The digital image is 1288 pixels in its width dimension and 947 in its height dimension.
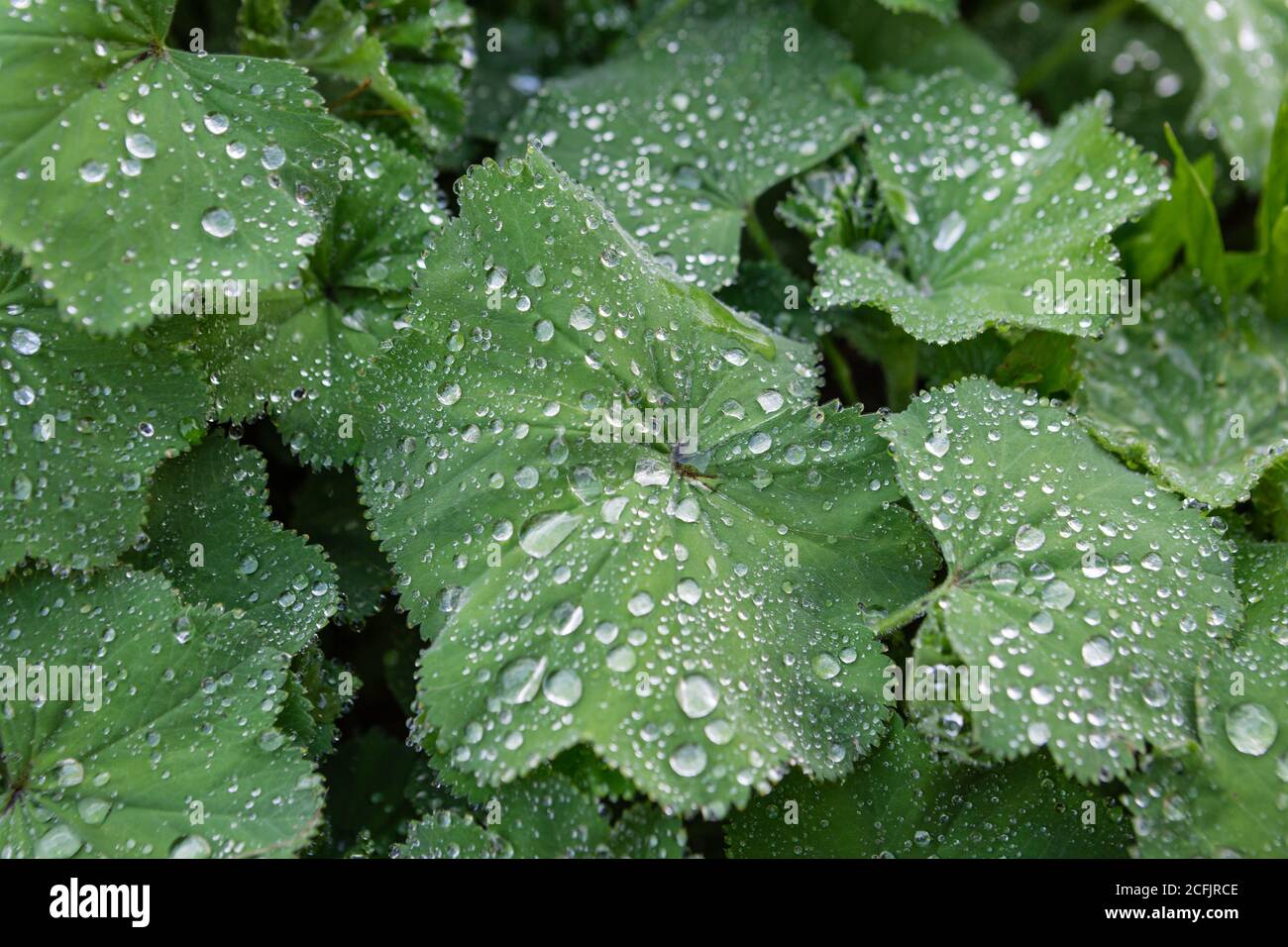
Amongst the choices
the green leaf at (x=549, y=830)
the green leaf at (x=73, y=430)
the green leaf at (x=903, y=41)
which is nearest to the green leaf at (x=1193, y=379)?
the green leaf at (x=903, y=41)

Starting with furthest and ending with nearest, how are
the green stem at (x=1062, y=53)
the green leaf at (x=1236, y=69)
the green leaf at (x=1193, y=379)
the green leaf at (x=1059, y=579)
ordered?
the green stem at (x=1062, y=53)
the green leaf at (x=1236, y=69)
the green leaf at (x=1193, y=379)
the green leaf at (x=1059, y=579)

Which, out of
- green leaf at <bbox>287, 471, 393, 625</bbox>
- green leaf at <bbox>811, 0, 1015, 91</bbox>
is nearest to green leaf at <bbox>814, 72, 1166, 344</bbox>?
green leaf at <bbox>811, 0, 1015, 91</bbox>

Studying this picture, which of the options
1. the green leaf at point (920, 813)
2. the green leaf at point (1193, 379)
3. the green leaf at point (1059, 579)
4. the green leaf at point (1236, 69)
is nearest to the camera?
the green leaf at point (1059, 579)

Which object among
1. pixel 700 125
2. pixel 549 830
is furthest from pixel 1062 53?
pixel 549 830

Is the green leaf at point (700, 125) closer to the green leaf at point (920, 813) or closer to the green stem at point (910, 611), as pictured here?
the green stem at point (910, 611)

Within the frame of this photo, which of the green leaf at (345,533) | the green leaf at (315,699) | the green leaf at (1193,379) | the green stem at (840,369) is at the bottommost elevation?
the green leaf at (315,699)

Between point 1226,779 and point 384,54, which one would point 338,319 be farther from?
point 1226,779
